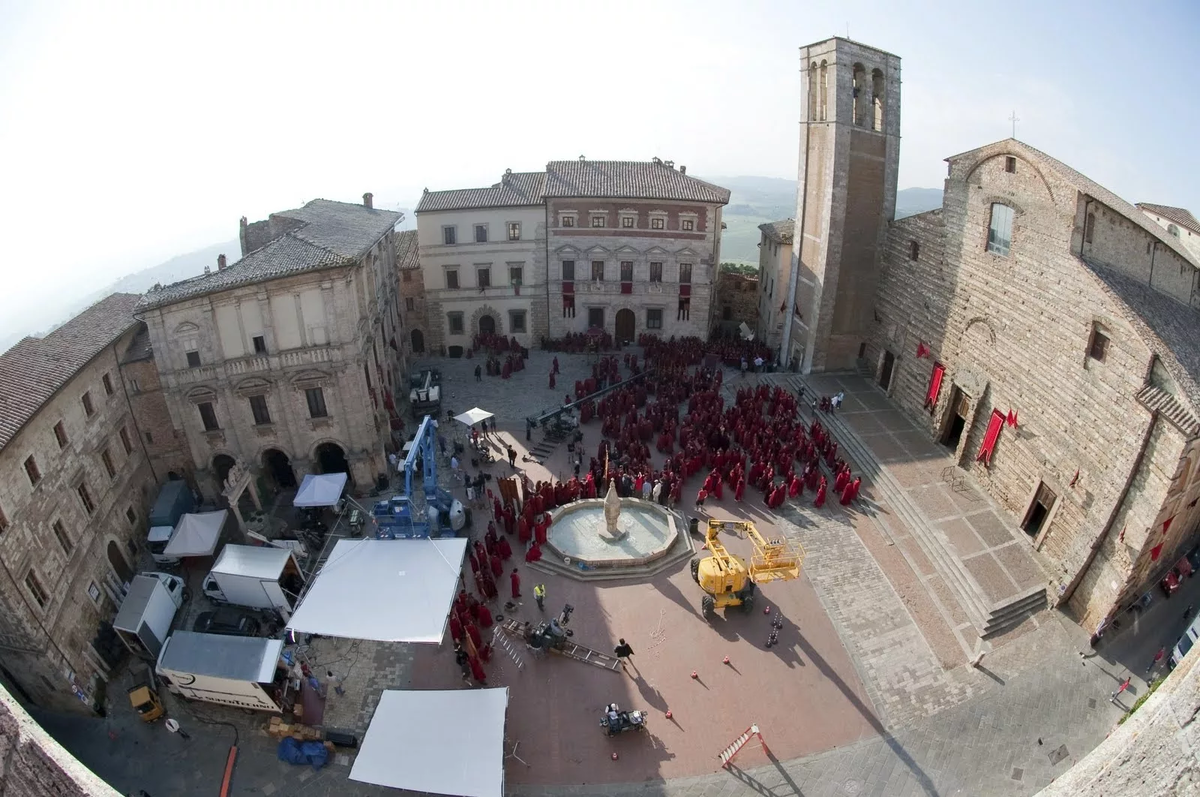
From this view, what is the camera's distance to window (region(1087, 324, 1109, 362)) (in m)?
18.6

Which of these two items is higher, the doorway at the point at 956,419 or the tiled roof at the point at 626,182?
the tiled roof at the point at 626,182

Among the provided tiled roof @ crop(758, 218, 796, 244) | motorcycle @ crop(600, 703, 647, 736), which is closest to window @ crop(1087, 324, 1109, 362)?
tiled roof @ crop(758, 218, 796, 244)

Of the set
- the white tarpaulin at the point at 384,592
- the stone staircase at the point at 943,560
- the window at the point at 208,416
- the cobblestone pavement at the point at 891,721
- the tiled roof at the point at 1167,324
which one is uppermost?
the tiled roof at the point at 1167,324

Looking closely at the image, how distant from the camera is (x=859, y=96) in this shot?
28.9m

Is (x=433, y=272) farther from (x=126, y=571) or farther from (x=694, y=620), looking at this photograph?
(x=694, y=620)

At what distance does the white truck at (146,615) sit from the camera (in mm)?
17812

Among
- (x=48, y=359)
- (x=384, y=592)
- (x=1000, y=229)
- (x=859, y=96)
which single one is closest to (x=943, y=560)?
(x=1000, y=229)

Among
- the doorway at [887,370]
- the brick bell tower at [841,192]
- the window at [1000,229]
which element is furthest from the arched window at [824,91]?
the doorway at [887,370]

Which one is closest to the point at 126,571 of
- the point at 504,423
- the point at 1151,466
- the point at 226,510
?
the point at 226,510

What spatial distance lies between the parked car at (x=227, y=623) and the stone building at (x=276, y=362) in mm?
5931

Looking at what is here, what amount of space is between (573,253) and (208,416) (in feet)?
66.1

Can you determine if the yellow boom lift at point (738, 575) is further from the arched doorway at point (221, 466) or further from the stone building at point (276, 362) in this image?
the arched doorway at point (221, 466)

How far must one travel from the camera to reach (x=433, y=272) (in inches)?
1420

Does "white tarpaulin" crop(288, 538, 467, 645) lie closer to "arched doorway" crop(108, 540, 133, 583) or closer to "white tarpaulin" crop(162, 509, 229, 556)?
"white tarpaulin" crop(162, 509, 229, 556)
